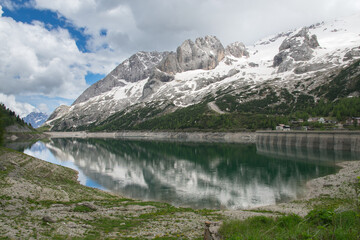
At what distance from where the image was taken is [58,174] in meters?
43.0

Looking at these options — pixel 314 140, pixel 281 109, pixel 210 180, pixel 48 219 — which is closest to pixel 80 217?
pixel 48 219

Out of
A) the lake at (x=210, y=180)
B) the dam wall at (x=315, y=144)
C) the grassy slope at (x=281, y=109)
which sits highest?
the grassy slope at (x=281, y=109)

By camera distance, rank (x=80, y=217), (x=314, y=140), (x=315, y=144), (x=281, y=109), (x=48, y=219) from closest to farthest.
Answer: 1. (x=48, y=219)
2. (x=80, y=217)
3. (x=315, y=144)
4. (x=314, y=140)
5. (x=281, y=109)

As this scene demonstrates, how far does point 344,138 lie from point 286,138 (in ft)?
89.0

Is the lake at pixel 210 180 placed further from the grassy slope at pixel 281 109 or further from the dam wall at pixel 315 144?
the grassy slope at pixel 281 109

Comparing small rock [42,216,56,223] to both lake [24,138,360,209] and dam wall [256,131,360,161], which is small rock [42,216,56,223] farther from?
dam wall [256,131,360,161]

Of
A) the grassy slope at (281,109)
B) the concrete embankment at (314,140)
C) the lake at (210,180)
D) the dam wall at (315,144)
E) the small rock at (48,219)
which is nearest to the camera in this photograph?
the small rock at (48,219)

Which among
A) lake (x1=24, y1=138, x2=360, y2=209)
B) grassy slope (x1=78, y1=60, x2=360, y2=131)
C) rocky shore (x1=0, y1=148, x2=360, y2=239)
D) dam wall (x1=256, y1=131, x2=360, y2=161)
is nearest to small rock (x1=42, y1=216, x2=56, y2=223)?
rocky shore (x1=0, y1=148, x2=360, y2=239)

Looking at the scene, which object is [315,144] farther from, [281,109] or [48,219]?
[281,109]

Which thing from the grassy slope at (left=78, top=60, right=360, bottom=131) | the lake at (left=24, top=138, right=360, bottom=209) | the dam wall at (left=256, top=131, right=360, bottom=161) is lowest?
the lake at (left=24, top=138, right=360, bottom=209)

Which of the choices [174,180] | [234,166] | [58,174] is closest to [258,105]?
[234,166]

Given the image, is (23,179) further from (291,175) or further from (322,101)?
(322,101)

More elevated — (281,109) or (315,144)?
(281,109)

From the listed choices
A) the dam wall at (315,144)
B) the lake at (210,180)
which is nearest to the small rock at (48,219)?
the lake at (210,180)
